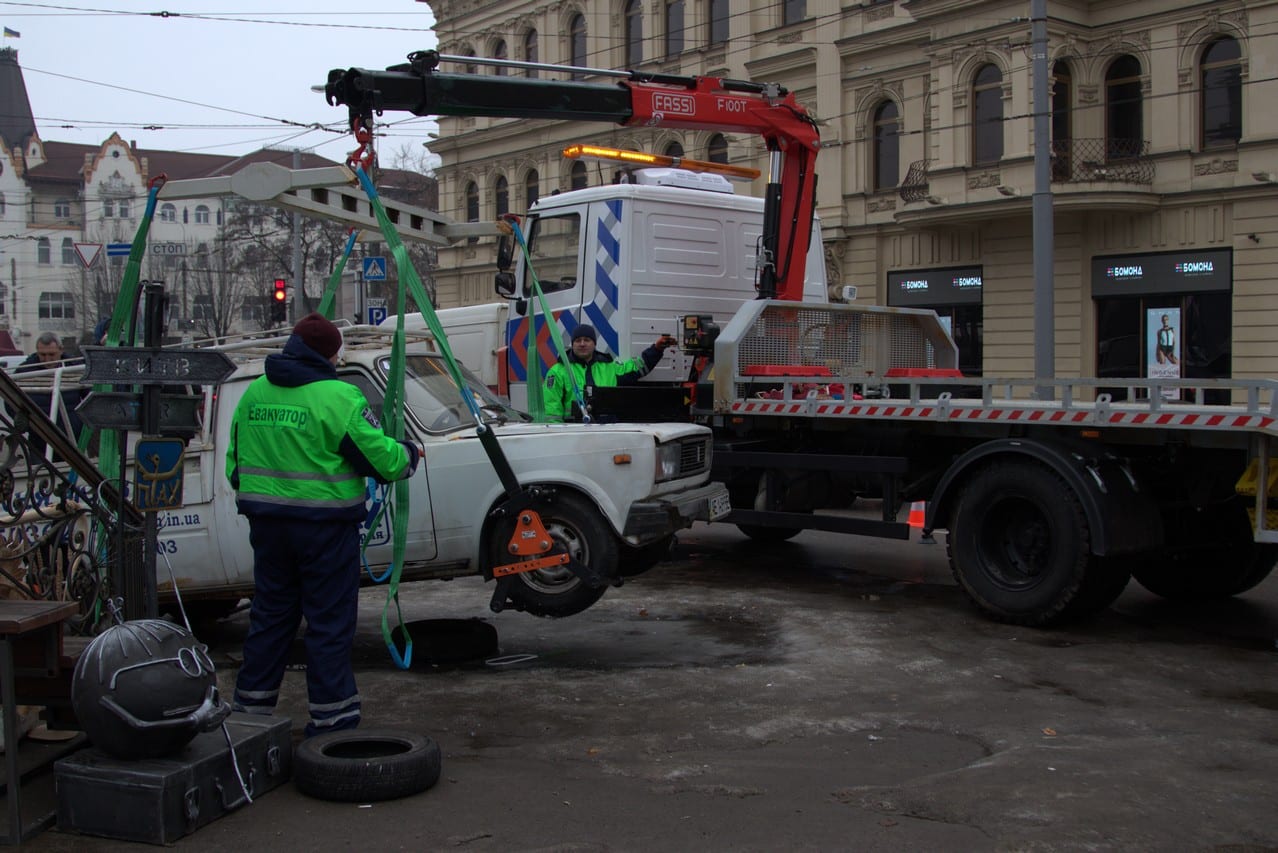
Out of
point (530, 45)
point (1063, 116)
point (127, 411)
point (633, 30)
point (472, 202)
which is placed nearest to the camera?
point (127, 411)

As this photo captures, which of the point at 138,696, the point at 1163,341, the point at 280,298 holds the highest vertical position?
the point at 280,298

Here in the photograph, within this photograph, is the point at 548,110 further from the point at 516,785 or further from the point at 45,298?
the point at 45,298

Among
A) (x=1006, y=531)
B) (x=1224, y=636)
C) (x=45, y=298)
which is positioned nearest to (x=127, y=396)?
(x=1006, y=531)

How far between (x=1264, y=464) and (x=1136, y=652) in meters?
1.37

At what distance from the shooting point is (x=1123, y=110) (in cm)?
2467

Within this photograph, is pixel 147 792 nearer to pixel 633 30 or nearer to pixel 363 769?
pixel 363 769

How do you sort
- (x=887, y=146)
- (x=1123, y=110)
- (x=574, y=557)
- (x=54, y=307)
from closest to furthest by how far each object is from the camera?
(x=574, y=557)
(x=1123, y=110)
(x=887, y=146)
(x=54, y=307)

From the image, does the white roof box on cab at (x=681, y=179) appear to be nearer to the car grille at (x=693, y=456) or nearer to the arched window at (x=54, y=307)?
the car grille at (x=693, y=456)

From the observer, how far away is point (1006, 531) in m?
8.41

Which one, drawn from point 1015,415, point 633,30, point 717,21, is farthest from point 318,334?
point 633,30

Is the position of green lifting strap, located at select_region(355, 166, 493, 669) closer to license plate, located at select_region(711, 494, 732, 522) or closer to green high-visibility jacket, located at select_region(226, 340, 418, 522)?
green high-visibility jacket, located at select_region(226, 340, 418, 522)

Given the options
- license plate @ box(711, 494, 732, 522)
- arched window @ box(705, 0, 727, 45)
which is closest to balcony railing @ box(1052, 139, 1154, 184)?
arched window @ box(705, 0, 727, 45)

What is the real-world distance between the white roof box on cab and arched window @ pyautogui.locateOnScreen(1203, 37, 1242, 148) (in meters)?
15.3

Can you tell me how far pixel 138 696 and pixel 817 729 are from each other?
10.2 ft
